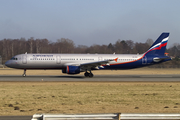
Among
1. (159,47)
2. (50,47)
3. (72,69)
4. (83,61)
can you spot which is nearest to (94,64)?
(83,61)

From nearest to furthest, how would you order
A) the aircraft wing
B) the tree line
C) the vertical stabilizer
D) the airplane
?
the aircraft wing → the airplane → the vertical stabilizer → the tree line

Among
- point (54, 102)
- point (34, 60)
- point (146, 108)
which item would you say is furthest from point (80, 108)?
point (34, 60)

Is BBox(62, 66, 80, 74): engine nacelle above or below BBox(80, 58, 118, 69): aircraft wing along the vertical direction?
below

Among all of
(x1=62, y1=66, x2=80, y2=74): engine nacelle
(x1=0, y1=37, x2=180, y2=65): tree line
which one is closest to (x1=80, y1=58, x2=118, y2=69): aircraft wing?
(x1=62, y1=66, x2=80, y2=74): engine nacelle

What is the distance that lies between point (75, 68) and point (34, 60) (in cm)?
645

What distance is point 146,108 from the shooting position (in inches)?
484

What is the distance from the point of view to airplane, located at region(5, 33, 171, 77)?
111ft

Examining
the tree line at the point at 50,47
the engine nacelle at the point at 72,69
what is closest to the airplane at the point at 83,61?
the engine nacelle at the point at 72,69

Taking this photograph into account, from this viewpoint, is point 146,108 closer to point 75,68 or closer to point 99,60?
point 75,68

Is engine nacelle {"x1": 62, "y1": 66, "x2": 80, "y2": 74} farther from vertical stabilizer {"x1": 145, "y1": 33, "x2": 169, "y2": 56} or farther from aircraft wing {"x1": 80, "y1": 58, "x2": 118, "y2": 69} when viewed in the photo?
vertical stabilizer {"x1": 145, "y1": 33, "x2": 169, "y2": 56}

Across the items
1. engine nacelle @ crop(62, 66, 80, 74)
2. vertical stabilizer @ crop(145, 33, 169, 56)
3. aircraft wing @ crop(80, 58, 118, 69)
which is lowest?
engine nacelle @ crop(62, 66, 80, 74)

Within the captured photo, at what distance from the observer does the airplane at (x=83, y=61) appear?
111ft

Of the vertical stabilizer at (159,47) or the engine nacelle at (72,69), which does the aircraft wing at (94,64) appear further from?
the vertical stabilizer at (159,47)

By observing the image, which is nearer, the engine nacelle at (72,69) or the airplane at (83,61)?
the engine nacelle at (72,69)
